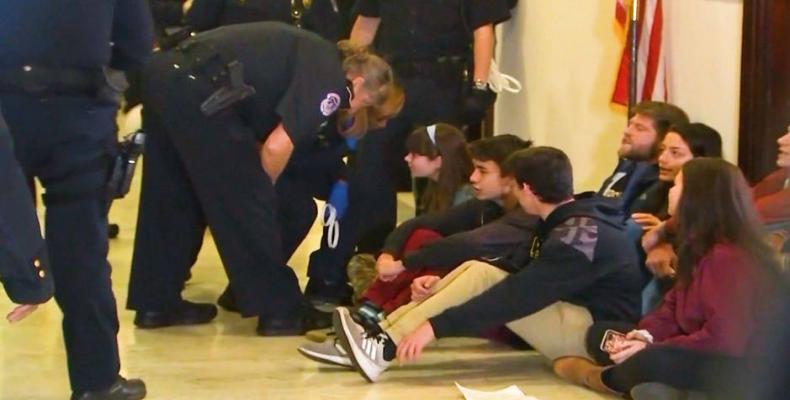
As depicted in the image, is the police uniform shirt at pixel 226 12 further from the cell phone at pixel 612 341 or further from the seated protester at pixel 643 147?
the cell phone at pixel 612 341

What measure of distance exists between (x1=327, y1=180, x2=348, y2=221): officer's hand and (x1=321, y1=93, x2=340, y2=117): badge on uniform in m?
0.64

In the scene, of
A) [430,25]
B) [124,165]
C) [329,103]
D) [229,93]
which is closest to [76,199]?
[124,165]

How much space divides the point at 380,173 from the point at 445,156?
47 centimetres

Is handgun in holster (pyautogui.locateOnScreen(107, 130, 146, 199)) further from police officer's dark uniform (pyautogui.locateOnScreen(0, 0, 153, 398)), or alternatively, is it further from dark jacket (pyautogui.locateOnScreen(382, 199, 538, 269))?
dark jacket (pyautogui.locateOnScreen(382, 199, 538, 269))

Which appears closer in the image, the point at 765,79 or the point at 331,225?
the point at 765,79

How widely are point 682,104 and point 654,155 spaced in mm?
461

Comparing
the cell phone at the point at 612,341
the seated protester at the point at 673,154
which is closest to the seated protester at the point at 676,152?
the seated protester at the point at 673,154

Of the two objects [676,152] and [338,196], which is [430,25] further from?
[676,152]

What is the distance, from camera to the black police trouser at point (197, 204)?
3.85 meters

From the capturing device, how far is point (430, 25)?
4.88 m

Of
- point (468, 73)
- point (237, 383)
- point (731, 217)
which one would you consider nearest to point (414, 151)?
point (468, 73)

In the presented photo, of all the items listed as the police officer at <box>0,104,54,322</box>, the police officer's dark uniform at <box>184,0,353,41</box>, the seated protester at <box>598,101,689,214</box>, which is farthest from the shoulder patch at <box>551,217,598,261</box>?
the police officer's dark uniform at <box>184,0,353,41</box>

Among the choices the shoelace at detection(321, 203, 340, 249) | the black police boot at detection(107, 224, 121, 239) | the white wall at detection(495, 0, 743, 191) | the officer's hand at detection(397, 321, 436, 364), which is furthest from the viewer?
the black police boot at detection(107, 224, 121, 239)

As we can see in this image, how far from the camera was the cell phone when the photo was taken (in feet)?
10.9
